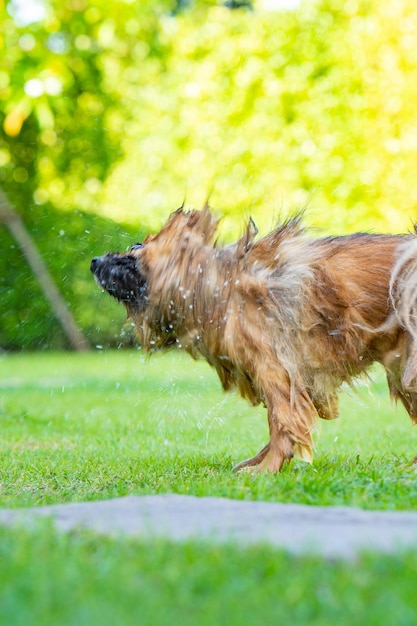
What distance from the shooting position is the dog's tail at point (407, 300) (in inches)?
212

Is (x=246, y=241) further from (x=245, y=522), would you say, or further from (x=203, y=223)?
(x=245, y=522)

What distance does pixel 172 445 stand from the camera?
7.38 metres

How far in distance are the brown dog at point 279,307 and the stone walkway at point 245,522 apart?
4.44 ft

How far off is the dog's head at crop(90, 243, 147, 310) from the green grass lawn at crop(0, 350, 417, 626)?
625 millimetres

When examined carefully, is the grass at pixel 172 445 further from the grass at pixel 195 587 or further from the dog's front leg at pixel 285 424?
the grass at pixel 195 587

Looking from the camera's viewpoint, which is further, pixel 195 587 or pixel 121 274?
pixel 121 274

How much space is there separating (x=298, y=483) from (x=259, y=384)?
0.75m

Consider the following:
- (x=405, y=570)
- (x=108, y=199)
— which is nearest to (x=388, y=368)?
(x=405, y=570)

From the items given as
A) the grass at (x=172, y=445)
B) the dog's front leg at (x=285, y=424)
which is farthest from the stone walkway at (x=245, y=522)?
the dog's front leg at (x=285, y=424)

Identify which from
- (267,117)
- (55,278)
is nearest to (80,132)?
(55,278)

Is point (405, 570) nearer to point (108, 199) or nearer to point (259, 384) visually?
point (259, 384)

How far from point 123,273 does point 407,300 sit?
1.52 metres

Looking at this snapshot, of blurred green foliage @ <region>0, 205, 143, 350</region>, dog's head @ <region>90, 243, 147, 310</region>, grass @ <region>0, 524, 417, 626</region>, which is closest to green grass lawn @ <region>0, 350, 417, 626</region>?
grass @ <region>0, 524, 417, 626</region>

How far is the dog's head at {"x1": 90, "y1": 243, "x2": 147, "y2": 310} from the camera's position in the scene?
5566 millimetres
